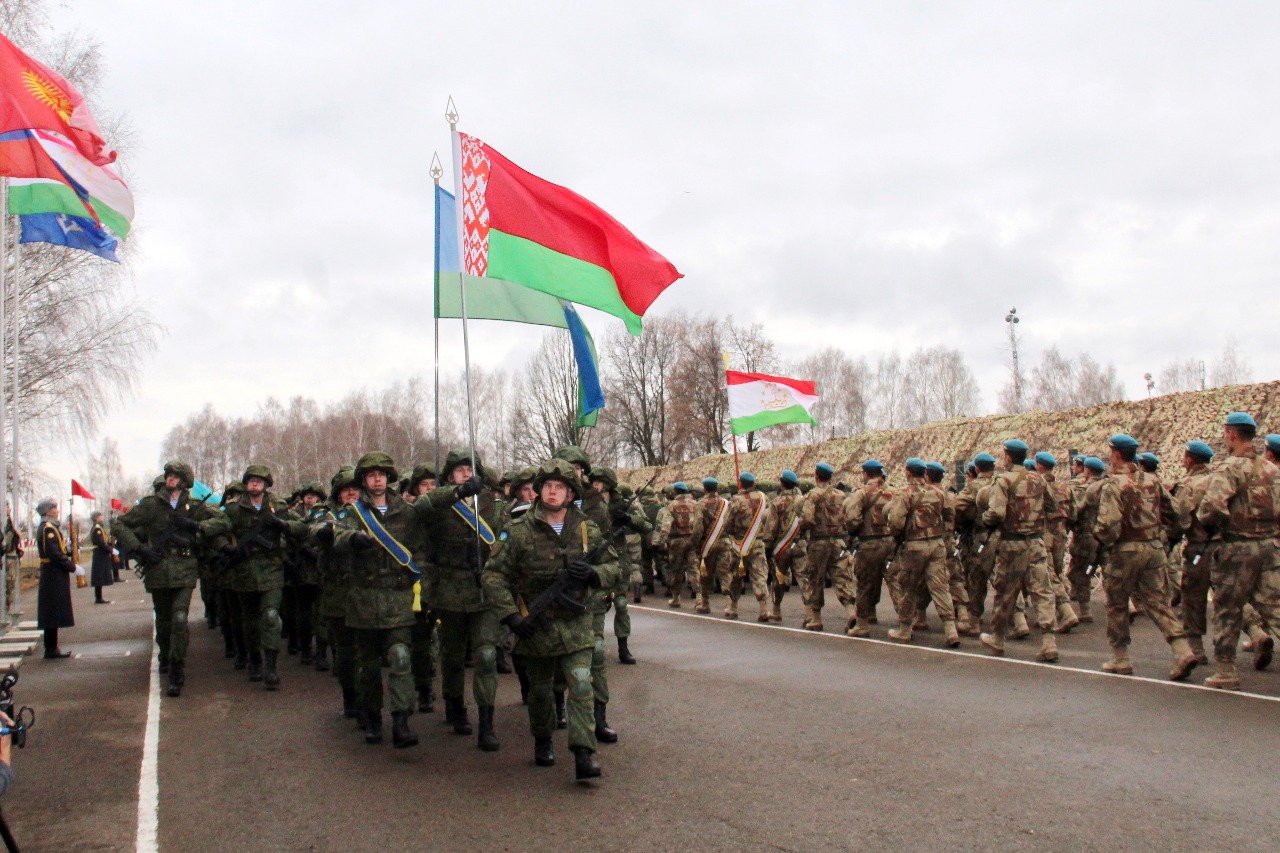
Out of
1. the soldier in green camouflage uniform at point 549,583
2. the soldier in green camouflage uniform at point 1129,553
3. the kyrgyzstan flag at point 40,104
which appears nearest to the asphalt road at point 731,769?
the soldier in green camouflage uniform at point 549,583

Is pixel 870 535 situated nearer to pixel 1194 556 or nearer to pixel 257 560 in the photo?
pixel 1194 556

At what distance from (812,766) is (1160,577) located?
454cm

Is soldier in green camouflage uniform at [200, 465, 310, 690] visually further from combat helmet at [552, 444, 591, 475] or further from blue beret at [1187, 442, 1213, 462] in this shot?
blue beret at [1187, 442, 1213, 462]

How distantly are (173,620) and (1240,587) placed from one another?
31.0 feet

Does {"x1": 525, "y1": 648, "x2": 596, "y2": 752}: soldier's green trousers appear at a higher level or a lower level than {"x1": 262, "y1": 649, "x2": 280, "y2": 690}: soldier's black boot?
higher

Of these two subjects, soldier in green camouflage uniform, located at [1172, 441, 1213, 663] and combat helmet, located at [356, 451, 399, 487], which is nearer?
combat helmet, located at [356, 451, 399, 487]

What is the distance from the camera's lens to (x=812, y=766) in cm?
597

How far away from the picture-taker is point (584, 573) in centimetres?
608

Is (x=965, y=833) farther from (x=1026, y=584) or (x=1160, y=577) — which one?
(x=1026, y=584)

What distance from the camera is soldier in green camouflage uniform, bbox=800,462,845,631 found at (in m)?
12.2

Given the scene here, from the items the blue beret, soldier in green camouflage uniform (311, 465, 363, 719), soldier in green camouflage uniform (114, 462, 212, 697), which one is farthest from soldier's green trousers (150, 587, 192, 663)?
the blue beret

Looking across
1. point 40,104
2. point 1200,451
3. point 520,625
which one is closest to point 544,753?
point 520,625

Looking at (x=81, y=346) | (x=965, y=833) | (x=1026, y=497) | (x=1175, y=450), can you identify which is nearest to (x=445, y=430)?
(x=81, y=346)

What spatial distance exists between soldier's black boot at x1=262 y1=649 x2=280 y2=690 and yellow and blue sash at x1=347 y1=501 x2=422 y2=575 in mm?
3158
